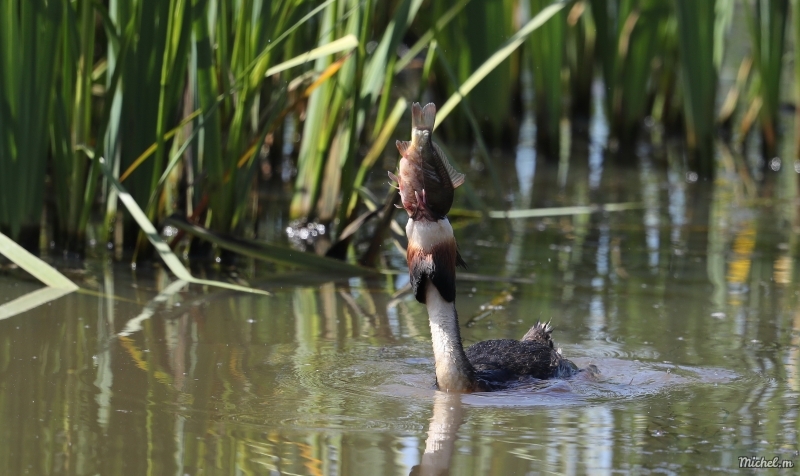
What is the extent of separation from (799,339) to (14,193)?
9.67 ft

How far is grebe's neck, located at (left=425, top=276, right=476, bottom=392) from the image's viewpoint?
3143 mm

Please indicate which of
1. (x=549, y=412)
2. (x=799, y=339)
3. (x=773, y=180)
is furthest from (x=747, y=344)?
(x=773, y=180)

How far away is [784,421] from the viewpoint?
3.06 meters

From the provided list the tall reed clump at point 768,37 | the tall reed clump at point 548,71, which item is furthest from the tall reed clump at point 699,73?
the tall reed clump at point 548,71

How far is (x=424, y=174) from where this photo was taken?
290 cm

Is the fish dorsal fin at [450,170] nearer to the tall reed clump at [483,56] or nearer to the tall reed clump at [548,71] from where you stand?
the tall reed clump at [483,56]

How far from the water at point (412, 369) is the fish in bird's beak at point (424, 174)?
0.54m

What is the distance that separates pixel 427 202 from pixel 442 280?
0.25m

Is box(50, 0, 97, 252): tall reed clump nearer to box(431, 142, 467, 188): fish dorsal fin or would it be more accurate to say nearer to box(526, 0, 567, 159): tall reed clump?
box(431, 142, 467, 188): fish dorsal fin

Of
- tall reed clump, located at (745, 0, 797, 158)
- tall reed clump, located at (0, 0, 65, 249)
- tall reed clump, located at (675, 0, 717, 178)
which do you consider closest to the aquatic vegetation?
tall reed clump, located at (0, 0, 65, 249)

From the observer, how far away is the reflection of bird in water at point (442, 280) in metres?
2.89

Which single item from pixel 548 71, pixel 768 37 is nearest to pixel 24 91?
pixel 548 71

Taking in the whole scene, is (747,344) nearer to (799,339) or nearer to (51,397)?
(799,339)

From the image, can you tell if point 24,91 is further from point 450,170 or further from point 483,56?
point 483,56
